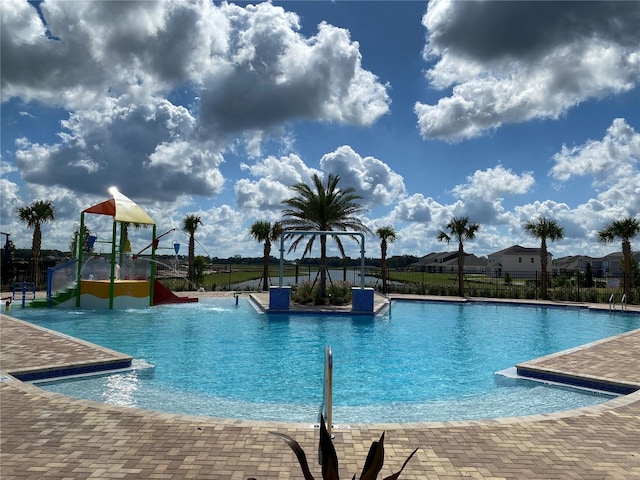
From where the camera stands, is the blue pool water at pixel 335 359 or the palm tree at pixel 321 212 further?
the palm tree at pixel 321 212

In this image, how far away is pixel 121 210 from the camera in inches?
808

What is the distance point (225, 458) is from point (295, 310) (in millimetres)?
16024

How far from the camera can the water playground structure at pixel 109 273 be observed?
66.8 feet

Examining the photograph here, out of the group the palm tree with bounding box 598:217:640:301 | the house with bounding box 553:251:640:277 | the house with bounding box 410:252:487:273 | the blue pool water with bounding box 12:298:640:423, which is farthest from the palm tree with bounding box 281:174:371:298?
the house with bounding box 410:252:487:273

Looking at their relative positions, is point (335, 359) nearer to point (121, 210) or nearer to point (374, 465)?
point (374, 465)

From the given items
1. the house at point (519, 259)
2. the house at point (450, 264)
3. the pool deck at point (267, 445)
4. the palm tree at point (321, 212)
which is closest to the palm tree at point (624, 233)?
the palm tree at point (321, 212)

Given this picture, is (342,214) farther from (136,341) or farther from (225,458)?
(225,458)

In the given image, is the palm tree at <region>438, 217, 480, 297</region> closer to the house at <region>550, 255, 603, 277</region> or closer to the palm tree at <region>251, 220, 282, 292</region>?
the palm tree at <region>251, 220, 282, 292</region>

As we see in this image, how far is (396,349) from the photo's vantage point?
42.3 feet

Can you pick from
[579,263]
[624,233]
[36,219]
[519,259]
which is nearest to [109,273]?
[36,219]

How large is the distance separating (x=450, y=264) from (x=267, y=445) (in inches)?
3265

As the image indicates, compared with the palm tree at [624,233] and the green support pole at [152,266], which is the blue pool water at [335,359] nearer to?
the green support pole at [152,266]

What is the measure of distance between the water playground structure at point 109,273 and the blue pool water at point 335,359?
1382 mm

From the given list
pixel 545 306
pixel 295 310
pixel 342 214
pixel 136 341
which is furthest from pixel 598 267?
pixel 136 341
